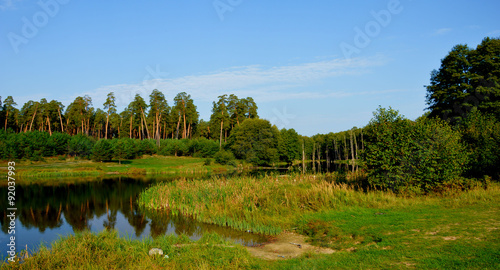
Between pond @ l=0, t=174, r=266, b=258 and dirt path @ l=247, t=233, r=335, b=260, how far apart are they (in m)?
1.33

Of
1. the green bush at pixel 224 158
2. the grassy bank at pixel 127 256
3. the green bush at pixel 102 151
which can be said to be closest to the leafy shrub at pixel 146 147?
the green bush at pixel 102 151

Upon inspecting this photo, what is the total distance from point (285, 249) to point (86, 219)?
55.0 feet

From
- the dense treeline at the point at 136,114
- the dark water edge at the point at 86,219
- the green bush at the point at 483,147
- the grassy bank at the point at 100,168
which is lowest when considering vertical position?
the dark water edge at the point at 86,219

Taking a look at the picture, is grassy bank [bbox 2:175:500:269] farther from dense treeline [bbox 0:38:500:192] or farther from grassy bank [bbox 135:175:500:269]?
dense treeline [bbox 0:38:500:192]

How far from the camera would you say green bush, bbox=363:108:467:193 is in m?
18.0

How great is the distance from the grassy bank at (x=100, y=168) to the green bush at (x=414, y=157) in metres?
45.0

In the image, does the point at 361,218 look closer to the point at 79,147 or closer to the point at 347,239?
the point at 347,239

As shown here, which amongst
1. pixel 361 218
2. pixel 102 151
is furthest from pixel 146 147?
pixel 361 218

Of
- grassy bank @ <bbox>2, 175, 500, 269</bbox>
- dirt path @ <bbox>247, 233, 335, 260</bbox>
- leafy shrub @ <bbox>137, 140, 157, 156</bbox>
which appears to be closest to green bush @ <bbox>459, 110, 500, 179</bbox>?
grassy bank @ <bbox>2, 175, 500, 269</bbox>

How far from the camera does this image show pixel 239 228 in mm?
17266

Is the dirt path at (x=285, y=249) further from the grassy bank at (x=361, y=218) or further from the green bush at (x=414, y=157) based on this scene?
the green bush at (x=414, y=157)

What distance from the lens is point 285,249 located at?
12.4 m

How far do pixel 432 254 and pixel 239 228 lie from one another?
1024 cm

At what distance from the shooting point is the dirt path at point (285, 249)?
37.6 ft
